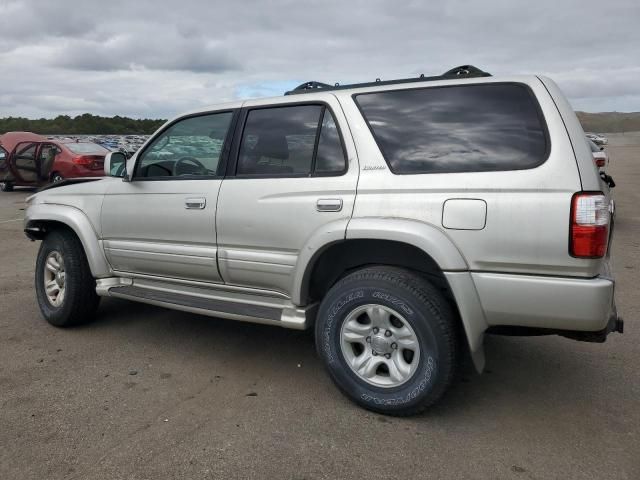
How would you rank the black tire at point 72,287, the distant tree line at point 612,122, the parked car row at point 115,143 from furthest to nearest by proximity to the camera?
the distant tree line at point 612,122, the parked car row at point 115,143, the black tire at point 72,287

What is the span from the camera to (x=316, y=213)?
10.9ft

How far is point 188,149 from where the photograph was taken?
13.8ft

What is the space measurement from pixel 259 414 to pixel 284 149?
1.64m

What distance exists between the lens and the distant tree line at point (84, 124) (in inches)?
2459

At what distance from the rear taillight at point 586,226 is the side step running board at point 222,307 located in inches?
62.8

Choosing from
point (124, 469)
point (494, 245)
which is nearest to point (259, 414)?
point (124, 469)

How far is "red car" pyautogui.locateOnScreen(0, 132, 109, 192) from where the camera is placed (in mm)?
13867

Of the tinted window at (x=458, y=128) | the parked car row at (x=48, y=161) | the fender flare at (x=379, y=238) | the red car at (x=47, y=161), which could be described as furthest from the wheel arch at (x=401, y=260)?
the red car at (x=47, y=161)

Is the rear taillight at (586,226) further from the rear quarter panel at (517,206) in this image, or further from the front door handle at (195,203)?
the front door handle at (195,203)

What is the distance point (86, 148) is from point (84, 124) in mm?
54881

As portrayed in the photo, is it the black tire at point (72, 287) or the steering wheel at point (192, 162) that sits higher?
the steering wheel at point (192, 162)

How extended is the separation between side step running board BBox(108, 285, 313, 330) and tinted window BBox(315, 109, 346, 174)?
889 mm

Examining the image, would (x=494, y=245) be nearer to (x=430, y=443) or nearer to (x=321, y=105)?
(x=430, y=443)

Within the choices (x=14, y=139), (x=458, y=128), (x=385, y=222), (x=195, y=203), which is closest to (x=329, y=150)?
(x=385, y=222)
